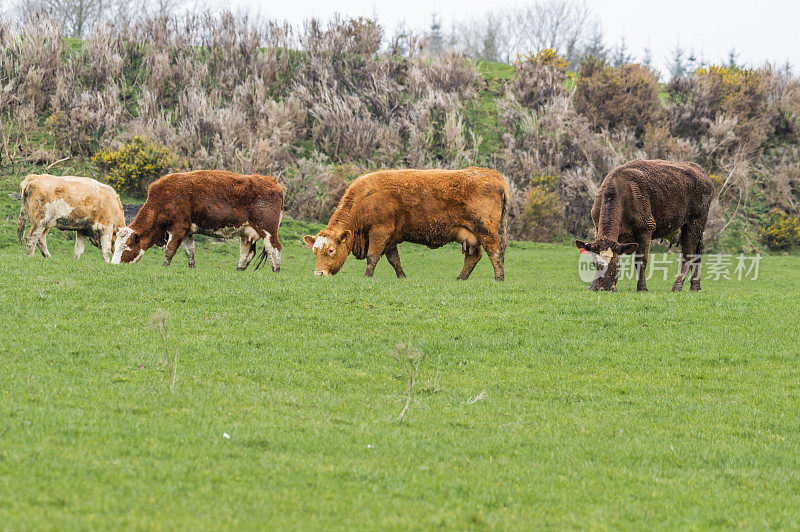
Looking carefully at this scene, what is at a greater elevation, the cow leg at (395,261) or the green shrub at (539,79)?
the green shrub at (539,79)

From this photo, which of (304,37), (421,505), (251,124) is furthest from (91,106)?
(421,505)

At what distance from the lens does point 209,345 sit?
10375 mm

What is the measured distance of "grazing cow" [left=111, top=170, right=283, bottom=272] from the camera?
1788 centimetres

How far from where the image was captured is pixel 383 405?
848 centimetres

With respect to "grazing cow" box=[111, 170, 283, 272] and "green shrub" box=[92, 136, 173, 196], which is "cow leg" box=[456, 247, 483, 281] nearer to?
"grazing cow" box=[111, 170, 283, 272]

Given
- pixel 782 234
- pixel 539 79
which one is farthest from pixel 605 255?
pixel 539 79

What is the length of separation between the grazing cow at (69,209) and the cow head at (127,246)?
1.68 meters

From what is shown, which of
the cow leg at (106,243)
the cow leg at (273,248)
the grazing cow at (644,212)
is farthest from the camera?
the cow leg at (106,243)

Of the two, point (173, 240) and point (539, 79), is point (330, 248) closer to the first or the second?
point (173, 240)

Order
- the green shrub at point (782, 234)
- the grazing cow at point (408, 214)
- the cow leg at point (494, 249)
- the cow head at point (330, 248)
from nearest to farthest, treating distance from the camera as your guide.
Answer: the cow head at point (330, 248) → the grazing cow at point (408, 214) → the cow leg at point (494, 249) → the green shrub at point (782, 234)

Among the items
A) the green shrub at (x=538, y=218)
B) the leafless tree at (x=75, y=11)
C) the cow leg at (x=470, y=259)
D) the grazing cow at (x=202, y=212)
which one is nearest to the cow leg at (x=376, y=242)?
the cow leg at (x=470, y=259)

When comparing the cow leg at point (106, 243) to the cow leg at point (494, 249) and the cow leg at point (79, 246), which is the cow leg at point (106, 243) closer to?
the cow leg at point (79, 246)

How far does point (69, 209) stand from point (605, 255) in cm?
1312

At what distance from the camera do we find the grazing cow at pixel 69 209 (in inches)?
717
